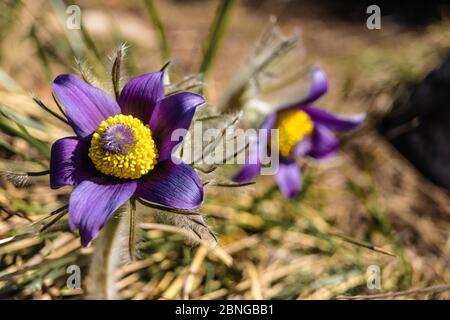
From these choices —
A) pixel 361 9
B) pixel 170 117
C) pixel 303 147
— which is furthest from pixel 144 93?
pixel 361 9

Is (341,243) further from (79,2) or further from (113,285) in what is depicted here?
(79,2)

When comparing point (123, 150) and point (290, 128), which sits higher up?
point (290, 128)

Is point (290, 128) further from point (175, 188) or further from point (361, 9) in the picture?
point (361, 9)

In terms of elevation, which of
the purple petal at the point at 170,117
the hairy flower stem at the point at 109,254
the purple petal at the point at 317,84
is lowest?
the hairy flower stem at the point at 109,254

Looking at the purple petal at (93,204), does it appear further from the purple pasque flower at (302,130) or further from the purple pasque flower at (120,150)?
the purple pasque flower at (302,130)

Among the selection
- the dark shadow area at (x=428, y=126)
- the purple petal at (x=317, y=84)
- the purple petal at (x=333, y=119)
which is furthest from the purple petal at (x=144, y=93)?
the dark shadow area at (x=428, y=126)

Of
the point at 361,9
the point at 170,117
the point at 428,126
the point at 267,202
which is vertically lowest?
the point at 267,202
